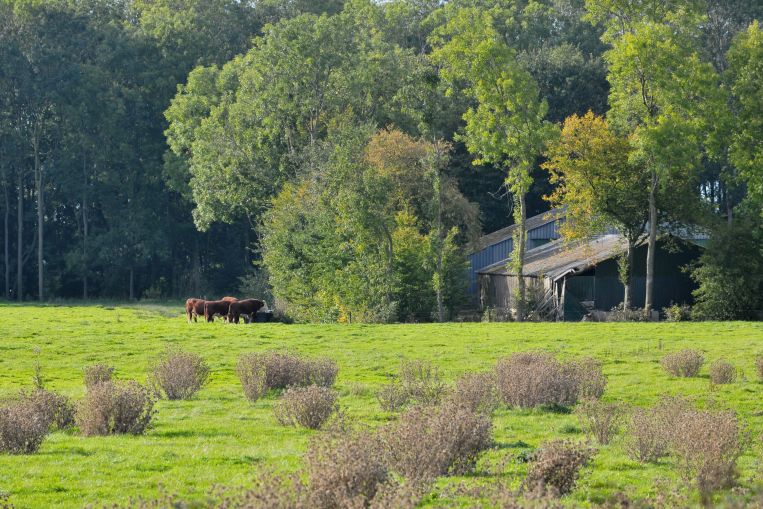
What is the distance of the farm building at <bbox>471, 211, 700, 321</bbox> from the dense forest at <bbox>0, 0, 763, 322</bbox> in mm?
1241

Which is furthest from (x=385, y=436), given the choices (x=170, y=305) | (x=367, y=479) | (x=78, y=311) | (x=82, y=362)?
→ (x=170, y=305)

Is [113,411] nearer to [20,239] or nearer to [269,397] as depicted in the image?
[269,397]

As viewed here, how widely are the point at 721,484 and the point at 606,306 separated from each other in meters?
40.9

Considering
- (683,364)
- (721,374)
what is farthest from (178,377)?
(721,374)

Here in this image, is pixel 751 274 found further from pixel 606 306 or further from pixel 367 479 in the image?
pixel 367 479

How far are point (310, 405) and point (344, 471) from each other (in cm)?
765

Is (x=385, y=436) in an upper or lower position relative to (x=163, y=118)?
lower

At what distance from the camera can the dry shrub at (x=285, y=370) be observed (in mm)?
22102

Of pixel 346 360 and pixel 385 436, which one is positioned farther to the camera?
pixel 346 360

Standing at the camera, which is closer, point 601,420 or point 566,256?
point 601,420

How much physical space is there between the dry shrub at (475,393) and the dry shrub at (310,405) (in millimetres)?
2079

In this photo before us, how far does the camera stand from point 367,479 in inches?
399

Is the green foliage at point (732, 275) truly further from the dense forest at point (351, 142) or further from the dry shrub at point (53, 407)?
the dry shrub at point (53, 407)

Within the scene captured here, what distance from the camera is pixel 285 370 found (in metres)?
22.5
